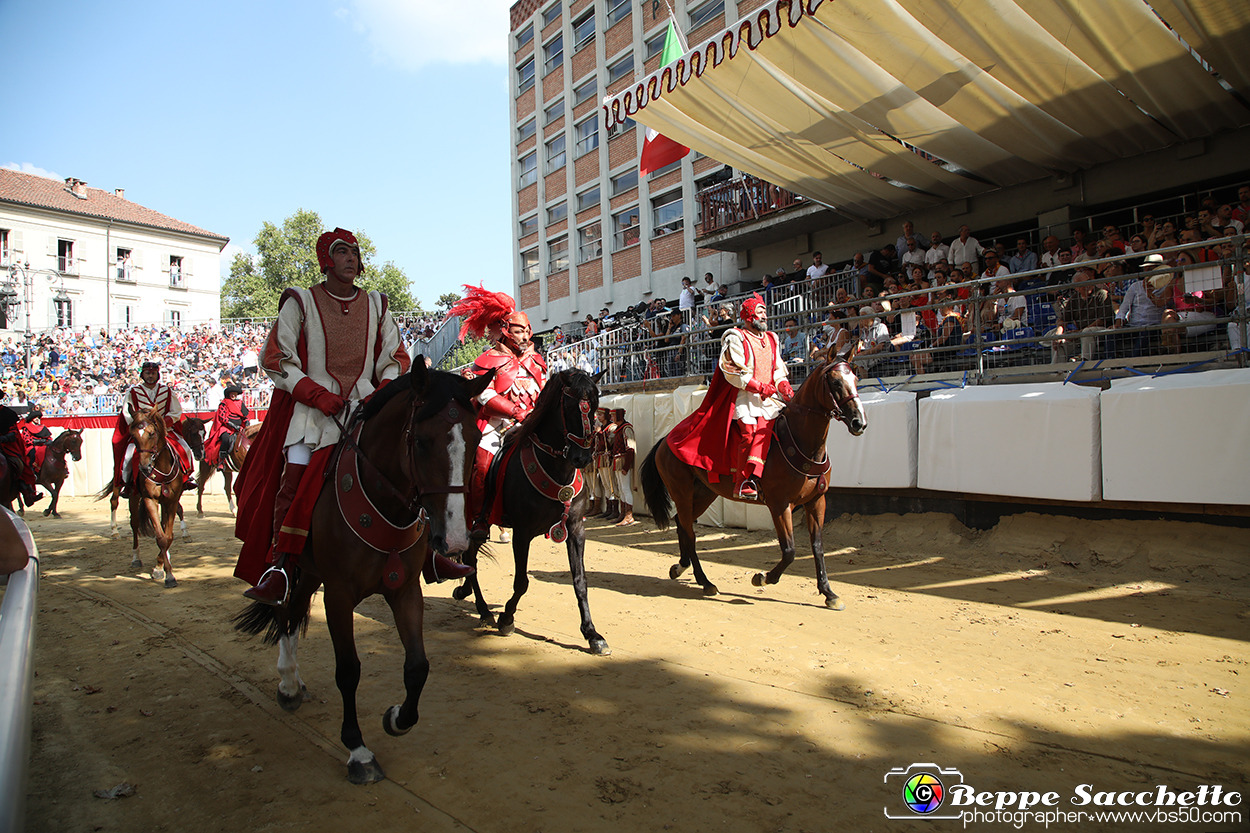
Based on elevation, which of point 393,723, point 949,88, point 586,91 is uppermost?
point 586,91

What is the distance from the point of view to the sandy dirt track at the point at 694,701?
120 inches

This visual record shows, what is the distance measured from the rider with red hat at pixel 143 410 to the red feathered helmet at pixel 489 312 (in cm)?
492

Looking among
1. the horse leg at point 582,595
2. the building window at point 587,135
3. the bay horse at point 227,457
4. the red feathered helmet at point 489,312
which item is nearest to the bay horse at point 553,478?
the horse leg at point 582,595

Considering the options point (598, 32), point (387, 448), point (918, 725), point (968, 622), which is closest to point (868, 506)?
point (968, 622)

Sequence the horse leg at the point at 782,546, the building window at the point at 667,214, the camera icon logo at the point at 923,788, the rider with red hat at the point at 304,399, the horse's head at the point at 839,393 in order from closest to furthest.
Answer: the camera icon logo at the point at 923,788, the rider with red hat at the point at 304,399, the horse's head at the point at 839,393, the horse leg at the point at 782,546, the building window at the point at 667,214

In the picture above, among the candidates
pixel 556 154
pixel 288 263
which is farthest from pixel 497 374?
pixel 288 263

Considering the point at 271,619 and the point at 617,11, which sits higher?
the point at 617,11

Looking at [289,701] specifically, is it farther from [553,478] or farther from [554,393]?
[554,393]

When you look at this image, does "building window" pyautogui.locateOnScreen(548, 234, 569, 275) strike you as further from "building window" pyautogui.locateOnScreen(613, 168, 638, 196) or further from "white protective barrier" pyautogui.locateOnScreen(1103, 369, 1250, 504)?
"white protective barrier" pyautogui.locateOnScreen(1103, 369, 1250, 504)

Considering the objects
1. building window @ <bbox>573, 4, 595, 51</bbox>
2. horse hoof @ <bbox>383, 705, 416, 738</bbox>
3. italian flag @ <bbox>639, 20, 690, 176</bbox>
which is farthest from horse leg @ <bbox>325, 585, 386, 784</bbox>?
building window @ <bbox>573, 4, 595, 51</bbox>

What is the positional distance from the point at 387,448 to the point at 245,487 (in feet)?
3.78

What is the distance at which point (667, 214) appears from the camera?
80.5 feet

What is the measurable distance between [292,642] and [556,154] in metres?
29.6

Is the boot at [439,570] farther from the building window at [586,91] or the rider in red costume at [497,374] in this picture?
the building window at [586,91]
